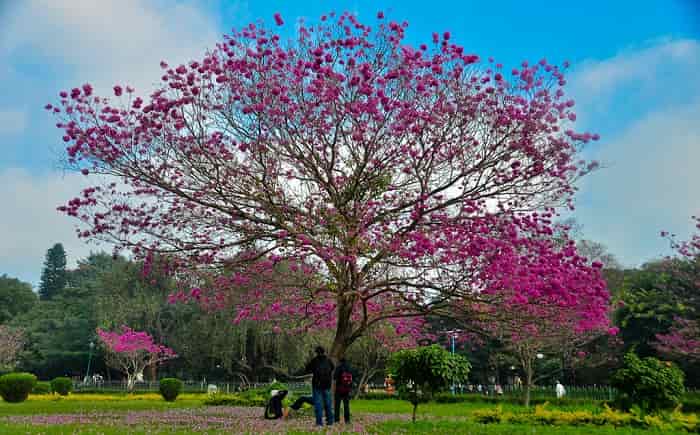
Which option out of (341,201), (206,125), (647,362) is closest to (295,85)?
(206,125)

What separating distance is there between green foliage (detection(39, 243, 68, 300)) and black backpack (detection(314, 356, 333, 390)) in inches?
3098

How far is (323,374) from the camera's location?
10.3 metres

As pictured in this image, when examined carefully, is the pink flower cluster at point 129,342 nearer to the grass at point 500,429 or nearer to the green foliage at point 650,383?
the grass at point 500,429

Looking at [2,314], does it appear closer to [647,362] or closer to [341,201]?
[341,201]

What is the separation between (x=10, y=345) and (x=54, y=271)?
48.1 meters

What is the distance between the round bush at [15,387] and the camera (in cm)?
2008

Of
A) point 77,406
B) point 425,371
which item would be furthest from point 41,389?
point 425,371

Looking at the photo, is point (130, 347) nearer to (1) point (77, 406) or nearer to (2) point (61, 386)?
(2) point (61, 386)

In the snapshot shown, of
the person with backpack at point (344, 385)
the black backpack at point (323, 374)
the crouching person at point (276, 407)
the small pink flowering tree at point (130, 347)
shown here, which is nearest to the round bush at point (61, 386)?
the small pink flowering tree at point (130, 347)

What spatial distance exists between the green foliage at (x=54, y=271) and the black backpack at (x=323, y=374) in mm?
78701

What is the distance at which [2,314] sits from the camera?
175 ft

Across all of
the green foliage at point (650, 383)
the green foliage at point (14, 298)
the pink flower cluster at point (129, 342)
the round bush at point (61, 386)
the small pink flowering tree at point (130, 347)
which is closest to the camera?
the green foliage at point (650, 383)

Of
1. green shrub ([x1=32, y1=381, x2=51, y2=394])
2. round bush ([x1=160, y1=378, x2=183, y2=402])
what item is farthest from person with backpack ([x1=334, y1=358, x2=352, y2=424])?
green shrub ([x1=32, y1=381, x2=51, y2=394])

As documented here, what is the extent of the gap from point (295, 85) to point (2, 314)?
180ft
